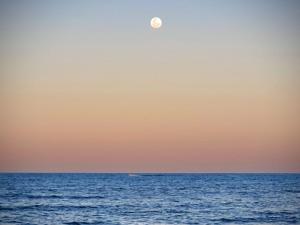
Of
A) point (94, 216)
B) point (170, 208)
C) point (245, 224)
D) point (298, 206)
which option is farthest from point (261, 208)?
point (94, 216)

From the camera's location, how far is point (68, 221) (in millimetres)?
48250

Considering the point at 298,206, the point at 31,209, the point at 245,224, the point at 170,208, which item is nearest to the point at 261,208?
the point at 298,206

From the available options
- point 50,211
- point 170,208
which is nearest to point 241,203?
point 170,208

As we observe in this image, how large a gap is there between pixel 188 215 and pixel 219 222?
17.5ft

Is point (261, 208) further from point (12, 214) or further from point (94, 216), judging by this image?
point (12, 214)

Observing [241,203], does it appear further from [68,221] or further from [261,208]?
[68,221]

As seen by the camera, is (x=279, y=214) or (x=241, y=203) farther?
(x=241, y=203)

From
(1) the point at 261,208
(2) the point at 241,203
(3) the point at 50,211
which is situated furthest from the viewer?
(2) the point at 241,203

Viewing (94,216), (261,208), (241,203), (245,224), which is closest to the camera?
(245,224)

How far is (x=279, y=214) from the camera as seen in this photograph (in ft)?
178

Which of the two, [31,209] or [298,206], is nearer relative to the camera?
[31,209]

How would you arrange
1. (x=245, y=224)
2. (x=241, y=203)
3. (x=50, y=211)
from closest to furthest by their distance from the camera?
(x=245, y=224) → (x=50, y=211) → (x=241, y=203)

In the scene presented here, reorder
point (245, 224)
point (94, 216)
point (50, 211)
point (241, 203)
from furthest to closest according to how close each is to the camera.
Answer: point (241, 203) < point (50, 211) < point (94, 216) < point (245, 224)

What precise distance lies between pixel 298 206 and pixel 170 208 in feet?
44.8
